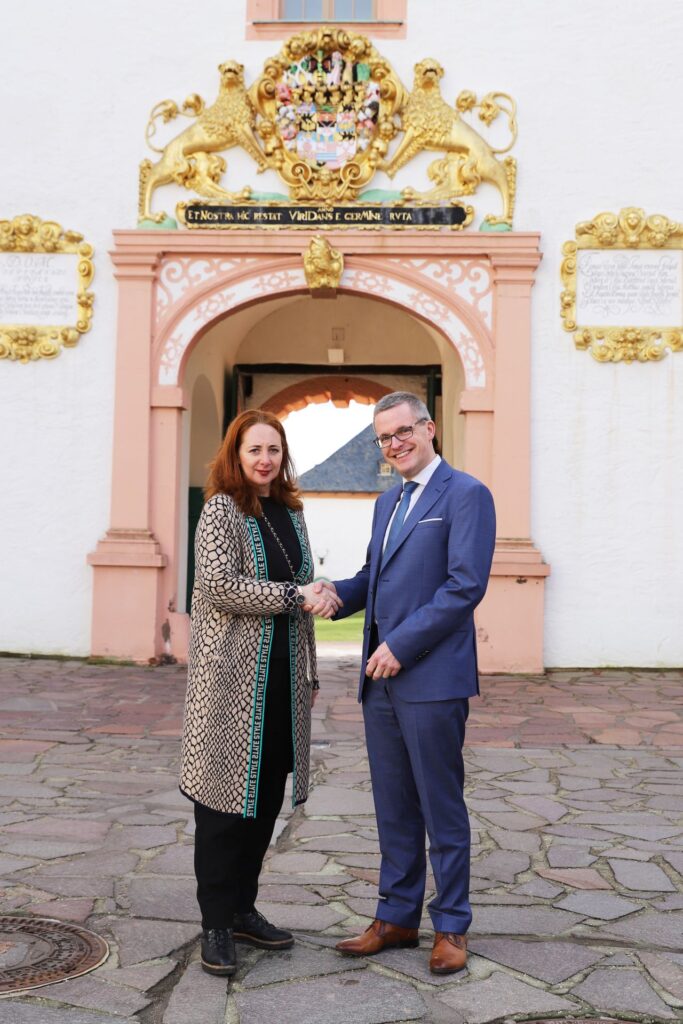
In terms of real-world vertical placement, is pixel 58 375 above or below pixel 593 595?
above

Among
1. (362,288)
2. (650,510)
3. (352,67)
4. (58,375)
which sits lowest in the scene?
(650,510)

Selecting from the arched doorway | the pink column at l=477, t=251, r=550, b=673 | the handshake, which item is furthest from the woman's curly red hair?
the arched doorway

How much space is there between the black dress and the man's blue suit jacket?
0.27 meters

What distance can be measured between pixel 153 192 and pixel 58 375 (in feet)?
6.40

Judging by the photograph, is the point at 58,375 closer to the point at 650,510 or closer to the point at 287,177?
the point at 287,177

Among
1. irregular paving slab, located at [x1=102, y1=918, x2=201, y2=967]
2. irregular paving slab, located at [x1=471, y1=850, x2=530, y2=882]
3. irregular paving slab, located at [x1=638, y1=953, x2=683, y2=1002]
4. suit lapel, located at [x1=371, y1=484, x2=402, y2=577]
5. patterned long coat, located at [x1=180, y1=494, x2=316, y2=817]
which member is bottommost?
irregular paving slab, located at [x1=471, y1=850, x2=530, y2=882]

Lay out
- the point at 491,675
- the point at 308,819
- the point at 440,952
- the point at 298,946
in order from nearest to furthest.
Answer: the point at 440,952 < the point at 298,946 < the point at 308,819 < the point at 491,675

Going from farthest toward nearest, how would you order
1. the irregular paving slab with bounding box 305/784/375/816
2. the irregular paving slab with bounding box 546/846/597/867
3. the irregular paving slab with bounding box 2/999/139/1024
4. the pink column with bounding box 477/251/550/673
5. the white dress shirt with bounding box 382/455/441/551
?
the pink column with bounding box 477/251/550/673
the irregular paving slab with bounding box 305/784/375/816
the irregular paving slab with bounding box 546/846/597/867
the white dress shirt with bounding box 382/455/441/551
the irregular paving slab with bounding box 2/999/139/1024

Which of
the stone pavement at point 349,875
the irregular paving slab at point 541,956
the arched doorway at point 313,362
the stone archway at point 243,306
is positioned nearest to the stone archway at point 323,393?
the arched doorway at point 313,362

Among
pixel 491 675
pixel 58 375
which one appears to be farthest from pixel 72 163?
pixel 491 675

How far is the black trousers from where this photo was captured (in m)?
3.39

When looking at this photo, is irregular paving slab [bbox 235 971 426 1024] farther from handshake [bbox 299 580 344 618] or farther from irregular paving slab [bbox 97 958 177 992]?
handshake [bbox 299 580 344 618]

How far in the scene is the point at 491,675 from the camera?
10.4 meters

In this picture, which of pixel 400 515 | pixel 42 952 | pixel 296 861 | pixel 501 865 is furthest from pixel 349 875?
pixel 400 515
